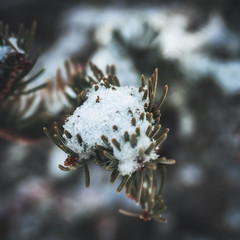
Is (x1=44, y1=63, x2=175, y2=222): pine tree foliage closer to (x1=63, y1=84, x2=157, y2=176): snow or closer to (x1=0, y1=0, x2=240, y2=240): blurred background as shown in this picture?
(x1=63, y1=84, x2=157, y2=176): snow

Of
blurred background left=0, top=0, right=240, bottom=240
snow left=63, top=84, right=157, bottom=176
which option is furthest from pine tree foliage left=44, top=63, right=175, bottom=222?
blurred background left=0, top=0, right=240, bottom=240

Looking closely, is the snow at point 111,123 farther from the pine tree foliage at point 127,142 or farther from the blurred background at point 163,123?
the blurred background at point 163,123

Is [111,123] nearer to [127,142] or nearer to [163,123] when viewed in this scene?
[127,142]

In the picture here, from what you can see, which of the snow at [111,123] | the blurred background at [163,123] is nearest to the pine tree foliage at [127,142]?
the snow at [111,123]

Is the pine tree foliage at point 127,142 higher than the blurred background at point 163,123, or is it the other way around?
the blurred background at point 163,123

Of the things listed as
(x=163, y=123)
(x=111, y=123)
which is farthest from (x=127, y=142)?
(x=163, y=123)

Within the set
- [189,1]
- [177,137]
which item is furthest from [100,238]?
[189,1]

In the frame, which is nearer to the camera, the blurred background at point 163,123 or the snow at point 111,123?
the snow at point 111,123
